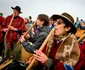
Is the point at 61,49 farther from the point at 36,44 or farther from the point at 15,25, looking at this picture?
the point at 15,25

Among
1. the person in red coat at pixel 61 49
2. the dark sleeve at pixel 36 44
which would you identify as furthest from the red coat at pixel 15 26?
the person in red coat at pixel 61 49

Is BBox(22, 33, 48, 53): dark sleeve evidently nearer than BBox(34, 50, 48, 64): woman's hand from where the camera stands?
No

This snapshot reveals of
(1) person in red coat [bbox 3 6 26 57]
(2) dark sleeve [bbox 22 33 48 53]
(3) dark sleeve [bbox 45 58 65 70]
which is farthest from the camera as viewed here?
(1) person in red coat [bbox 3 6 26 57]

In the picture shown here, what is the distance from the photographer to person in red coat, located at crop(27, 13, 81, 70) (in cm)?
272

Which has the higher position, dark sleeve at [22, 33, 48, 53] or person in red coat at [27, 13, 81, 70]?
person in red coat at [27, 13, 81, 70]

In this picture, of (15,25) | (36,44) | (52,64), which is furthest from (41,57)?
(15,25)

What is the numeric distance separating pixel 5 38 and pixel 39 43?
9.36 ft

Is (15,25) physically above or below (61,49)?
below

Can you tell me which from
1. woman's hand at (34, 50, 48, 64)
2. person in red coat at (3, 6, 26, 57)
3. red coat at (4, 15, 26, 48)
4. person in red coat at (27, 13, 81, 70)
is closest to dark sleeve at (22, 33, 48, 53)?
person in red coat at (27, 13, 81, 70)

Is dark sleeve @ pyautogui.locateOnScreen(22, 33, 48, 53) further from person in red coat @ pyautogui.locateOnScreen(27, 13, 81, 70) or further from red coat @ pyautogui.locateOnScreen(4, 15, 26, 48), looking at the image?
red coat @ pyautogui.locateOnScreen(4, 15, 26, 48)

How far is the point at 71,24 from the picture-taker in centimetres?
291

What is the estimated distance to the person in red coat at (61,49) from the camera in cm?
272

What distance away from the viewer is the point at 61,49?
279 cm

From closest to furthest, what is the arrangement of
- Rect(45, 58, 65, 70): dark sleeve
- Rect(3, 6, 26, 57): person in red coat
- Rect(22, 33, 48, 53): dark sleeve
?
Rect(45, 58, 65, 70): dark sleeve, Rect(22, 33, 48, 53): dark sleeve, Rect(3, 6, 26, 57): person in red coat
